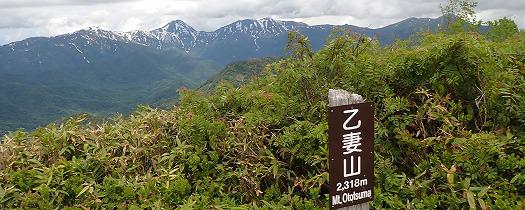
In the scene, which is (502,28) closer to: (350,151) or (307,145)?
(307,145)

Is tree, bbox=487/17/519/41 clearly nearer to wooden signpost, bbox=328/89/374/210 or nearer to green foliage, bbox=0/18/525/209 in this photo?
green foliage, bbox=0/18/525/209

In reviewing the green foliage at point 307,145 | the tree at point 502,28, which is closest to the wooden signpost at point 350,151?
the green foliage at point 307,145

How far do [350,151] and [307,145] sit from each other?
2027mm

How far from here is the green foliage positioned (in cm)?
439

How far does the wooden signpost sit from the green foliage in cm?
136

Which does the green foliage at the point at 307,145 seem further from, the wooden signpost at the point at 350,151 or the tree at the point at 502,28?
the tree at the point at 502,28

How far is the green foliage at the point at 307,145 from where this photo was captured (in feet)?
14.4

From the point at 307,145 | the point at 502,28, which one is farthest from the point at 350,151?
the point at 502,28

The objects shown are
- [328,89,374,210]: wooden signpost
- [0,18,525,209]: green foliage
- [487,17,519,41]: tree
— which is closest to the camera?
[328,89,374,210]: wooden signpost

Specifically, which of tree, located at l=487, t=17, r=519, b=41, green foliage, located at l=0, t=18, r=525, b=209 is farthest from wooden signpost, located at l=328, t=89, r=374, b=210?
tree, located at l=487, t=17, r=519, b=41

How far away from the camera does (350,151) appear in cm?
302

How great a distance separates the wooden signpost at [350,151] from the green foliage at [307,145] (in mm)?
1358

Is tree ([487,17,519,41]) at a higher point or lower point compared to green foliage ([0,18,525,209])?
higher

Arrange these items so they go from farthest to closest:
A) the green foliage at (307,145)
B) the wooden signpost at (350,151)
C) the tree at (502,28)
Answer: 1. the tree at (502,28)
2. the green foliage at (307,145)
3. the wooden signpost at (350,151)
